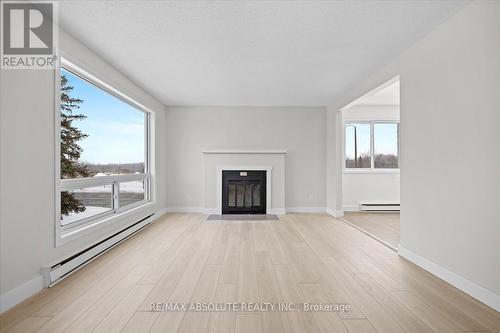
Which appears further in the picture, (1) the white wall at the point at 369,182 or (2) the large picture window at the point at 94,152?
(1) the white wall at the point at 369,182

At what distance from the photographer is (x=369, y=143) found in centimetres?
699

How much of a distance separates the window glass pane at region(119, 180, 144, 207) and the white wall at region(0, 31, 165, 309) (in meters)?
1.75

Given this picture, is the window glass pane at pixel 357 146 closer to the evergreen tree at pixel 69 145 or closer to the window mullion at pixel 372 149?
the window mullion at pixel 372 149

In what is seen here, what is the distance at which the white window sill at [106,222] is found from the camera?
9.73 ft

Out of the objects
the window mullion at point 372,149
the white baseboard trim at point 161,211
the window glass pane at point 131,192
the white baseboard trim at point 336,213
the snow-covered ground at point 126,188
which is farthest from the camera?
the window mullion at point 372,149

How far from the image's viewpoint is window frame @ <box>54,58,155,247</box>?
2805 mm

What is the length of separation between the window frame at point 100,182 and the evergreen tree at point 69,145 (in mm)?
128

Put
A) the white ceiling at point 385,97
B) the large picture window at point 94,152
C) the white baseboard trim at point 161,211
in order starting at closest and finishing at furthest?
the large picture window at point 94,152
the white ceiling at point 385,97
the white baseboard trim at point 161,211

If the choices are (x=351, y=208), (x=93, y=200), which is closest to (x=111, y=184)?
(x=93, y=200)

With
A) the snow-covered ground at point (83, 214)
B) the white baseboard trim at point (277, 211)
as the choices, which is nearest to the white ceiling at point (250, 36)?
the snow-covered ground at point (83, 214)

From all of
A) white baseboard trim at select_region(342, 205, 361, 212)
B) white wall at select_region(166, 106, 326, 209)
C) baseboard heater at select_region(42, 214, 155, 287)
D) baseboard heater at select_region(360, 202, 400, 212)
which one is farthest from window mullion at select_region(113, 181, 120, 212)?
baseboard heater at select_region(360, 202, 400, 212)

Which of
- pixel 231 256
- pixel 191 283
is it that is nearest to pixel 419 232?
pixel 231 256

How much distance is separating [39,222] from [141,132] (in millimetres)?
3345

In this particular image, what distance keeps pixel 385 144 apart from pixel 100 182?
6.39 meters
